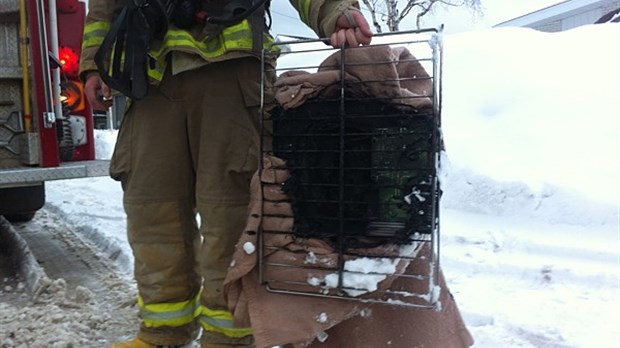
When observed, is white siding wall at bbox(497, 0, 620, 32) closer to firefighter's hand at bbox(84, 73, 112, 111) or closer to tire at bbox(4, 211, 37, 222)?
tire at bbox(4, 211, 37, 222)

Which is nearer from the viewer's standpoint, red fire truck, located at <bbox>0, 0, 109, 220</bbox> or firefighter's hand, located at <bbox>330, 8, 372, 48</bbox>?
firefighter's hand, located at <bbox>330, 8, 372, 48</bbox>

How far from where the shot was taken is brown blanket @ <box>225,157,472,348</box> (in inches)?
57.9

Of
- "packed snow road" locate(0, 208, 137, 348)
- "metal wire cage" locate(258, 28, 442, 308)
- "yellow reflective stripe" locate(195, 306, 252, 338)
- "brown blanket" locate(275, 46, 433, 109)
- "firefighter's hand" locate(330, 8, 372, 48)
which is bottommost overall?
"packed snow road" locate(0, 208, 137, 348)

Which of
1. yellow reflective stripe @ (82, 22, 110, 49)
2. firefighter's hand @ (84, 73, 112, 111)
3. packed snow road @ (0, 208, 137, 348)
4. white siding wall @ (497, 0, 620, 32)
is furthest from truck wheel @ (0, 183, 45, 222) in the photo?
white siding wall @ (497, 0, 620, 32)

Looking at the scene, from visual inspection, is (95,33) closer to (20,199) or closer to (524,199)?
(20,199)

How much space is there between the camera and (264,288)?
153cm

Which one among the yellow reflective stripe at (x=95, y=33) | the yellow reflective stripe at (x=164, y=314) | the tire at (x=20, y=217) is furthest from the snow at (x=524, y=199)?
the yellow reflective stripe at (x=95, y=33)

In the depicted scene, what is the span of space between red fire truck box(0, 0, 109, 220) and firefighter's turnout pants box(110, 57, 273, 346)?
4.89 ft

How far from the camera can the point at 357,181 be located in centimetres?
146

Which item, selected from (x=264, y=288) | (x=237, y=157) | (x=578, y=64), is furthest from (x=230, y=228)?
(x=578, y=64)

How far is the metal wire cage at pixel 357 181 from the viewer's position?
1398 millimetres

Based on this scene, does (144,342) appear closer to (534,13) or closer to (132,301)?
(132,301)

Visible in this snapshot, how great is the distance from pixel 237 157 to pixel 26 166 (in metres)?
2.14

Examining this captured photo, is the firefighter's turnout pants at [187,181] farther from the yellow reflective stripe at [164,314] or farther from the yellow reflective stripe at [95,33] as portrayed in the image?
the yellow reflective stripe at [95,33]
